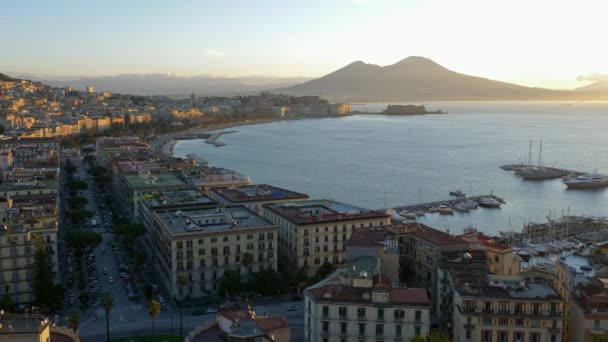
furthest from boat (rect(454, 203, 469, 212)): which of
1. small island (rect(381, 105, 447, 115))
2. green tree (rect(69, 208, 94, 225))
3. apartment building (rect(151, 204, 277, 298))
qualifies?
small island (rect(381, 105, 447, 115))

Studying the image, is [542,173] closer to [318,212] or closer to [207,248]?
[318,212]

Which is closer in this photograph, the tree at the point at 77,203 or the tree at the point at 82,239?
the tree at the point at 82,239

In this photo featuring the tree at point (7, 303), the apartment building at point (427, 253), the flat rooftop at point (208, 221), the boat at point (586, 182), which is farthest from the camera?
the boat at point (586, 182)

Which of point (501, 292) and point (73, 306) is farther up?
point (501, 292)

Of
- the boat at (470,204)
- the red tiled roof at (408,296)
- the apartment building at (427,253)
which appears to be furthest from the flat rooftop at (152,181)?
the boat at (470,204)

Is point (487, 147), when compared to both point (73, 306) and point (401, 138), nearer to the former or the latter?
point (401, 138)

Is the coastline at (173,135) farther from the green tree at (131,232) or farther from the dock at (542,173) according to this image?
the green tree at (131,232)

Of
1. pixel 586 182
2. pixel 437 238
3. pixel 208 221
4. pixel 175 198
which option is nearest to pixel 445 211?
pixel 586 182

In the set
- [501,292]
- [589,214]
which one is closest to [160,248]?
[501,292]
